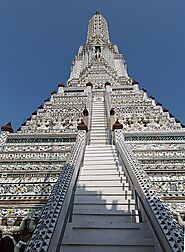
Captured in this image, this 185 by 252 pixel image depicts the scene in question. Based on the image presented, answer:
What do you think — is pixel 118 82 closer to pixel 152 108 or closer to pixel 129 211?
pixel 152 108

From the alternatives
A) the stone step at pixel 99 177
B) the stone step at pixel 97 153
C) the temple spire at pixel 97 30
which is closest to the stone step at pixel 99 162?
the stone step at pixel 97 153

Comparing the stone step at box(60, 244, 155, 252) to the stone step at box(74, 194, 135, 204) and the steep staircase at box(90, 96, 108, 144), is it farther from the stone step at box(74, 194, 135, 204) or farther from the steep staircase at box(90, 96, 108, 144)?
the steep staircase at box(90, 96, 108, 144)

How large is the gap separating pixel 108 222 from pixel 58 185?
83cm

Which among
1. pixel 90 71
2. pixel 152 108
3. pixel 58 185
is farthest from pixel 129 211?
pixel 90 71

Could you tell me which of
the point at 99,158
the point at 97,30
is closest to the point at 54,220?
the point at 99,158

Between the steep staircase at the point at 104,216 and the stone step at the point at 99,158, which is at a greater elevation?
the stone step at the point at 99,158

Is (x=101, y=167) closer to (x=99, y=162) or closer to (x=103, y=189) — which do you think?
(x=99, y=162)

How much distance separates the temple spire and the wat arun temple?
1673 cm

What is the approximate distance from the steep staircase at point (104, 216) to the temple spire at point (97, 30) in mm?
21492

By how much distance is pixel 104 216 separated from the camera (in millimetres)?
3174

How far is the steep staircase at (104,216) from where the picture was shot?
2598 millimetres

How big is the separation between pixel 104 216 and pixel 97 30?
26184mm

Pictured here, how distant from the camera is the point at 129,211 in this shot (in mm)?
3309

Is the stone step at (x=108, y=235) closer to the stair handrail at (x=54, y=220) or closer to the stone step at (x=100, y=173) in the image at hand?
the stair handrail at (x=54, y=220)
